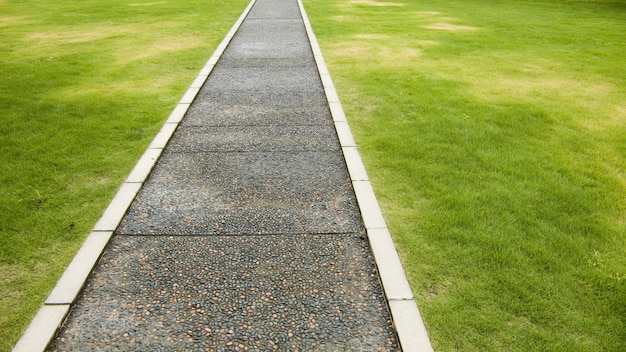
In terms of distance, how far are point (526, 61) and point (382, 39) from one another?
4236 mm

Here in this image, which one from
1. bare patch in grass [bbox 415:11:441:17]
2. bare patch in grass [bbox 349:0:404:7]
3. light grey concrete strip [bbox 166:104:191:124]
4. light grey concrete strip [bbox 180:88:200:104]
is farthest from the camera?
bare patch in grass [bbox 349:0:404:7]

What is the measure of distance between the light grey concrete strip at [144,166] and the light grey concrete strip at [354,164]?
254 centimetres

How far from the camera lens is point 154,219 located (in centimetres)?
432

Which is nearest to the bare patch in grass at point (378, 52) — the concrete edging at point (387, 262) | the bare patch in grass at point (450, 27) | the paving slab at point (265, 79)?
the paving slab at point (265, 79)

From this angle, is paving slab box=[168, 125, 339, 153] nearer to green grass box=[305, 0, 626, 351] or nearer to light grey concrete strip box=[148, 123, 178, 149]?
light grey concrete strip box=[148, 123, 178, 149]

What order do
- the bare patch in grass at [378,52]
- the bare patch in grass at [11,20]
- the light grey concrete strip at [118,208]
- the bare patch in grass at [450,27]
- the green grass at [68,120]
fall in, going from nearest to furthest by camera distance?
the green grass at [68,120], the light grey concrete strip at [118,208], the bare patch in grass at [378,52], the bare patch in grass at [450,27], the bare patch in grass at [11,20]

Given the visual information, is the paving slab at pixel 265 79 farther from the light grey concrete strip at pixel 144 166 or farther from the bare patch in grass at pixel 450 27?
the bare patch in grass at pixel 450 27

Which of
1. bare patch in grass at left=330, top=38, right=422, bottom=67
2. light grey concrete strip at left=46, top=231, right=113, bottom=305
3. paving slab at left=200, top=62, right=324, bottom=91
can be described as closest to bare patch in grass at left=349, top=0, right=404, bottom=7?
bare patch in grass at left=330, top=38, right=422, bottom=67

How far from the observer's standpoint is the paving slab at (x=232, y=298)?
117 inches

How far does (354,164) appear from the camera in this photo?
5375 mm

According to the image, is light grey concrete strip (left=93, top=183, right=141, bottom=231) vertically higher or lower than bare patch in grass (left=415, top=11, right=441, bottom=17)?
lower

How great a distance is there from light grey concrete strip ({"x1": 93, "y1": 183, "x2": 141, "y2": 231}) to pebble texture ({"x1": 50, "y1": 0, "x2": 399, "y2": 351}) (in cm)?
8

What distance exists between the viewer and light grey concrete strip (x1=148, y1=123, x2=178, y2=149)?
5820mm

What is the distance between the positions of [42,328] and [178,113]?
4501 mm
